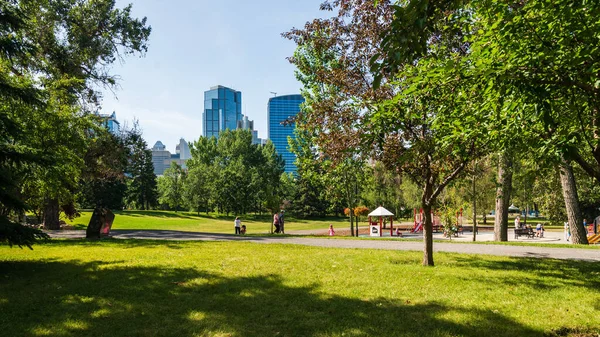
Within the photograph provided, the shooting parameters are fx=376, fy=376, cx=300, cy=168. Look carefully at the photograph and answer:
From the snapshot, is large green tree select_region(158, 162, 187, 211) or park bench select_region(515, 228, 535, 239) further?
large green tree select_region(158, 162, 187, 211)

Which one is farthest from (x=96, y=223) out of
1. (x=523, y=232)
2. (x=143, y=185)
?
(x=143, y=185)

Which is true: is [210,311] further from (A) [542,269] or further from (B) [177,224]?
(B) [177,224]

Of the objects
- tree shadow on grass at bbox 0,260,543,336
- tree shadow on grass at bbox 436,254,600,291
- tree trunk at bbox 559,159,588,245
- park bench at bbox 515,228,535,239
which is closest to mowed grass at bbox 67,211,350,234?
park bench at bbox 515,228,535,239

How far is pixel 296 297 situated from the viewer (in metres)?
6.70

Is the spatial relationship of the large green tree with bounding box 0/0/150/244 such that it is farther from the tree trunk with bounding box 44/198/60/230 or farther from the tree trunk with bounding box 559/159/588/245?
the tree trunk with bounding box 559/159/588/245

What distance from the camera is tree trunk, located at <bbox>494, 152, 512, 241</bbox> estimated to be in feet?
57.1

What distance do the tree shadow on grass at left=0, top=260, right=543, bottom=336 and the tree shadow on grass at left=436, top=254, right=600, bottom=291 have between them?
306 centimetres

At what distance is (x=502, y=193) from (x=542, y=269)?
389 inches

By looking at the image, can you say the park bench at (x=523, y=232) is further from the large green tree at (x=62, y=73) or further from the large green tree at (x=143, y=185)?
the large green tree at (x=143, y=185)

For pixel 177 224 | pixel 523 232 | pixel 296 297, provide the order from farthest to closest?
pixel 177 224, pixel 523 232, pixel 296 297

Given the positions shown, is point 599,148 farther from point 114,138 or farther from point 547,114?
point 114,138

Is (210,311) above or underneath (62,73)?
underneath

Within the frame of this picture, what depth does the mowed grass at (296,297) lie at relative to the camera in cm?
519

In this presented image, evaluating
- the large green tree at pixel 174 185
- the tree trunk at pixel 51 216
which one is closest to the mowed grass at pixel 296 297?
the tree trunk at pixel 51 216
